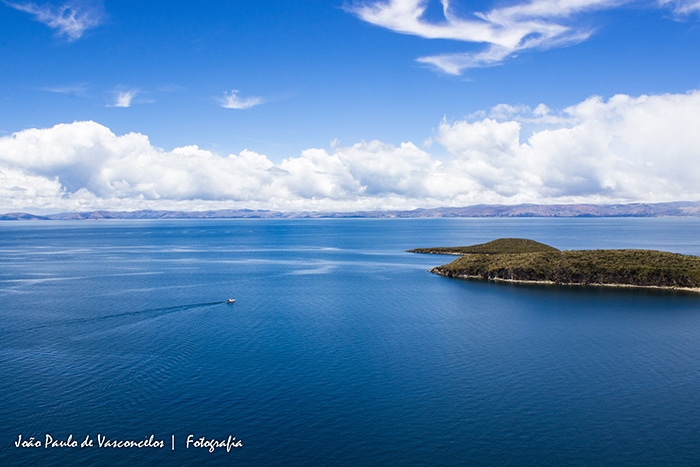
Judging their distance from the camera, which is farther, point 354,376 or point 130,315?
point 130,315

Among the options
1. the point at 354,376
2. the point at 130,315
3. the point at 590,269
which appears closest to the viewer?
the point at 354,376

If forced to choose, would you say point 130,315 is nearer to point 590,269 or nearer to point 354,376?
point 354,376

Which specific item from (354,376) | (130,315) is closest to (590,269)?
(354,376)

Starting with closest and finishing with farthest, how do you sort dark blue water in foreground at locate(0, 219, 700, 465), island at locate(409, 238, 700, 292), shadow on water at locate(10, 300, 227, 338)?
dark blue water in foreground at locate(0, 219, 700, 465) < shadow on water at locate(10, 300, 227, 338) < island at locate(409, 238, 700, 292)

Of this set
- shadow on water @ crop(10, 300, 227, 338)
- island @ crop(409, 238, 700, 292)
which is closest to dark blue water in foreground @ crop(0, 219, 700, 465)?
shadow on water @ crop(10, 300, 227, 338)

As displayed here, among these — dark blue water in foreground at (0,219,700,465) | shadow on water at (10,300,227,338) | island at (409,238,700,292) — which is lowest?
dark blue water in foreground at (0,219,700,465)

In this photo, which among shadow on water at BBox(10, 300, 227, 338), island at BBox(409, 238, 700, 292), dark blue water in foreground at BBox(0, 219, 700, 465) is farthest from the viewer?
island at BBox(409, 238, 700, 292)

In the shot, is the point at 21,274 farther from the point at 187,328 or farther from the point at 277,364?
the point at 277,364

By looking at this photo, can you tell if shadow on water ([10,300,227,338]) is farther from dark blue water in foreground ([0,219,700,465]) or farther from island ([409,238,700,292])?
island ([409,238,700,292])
